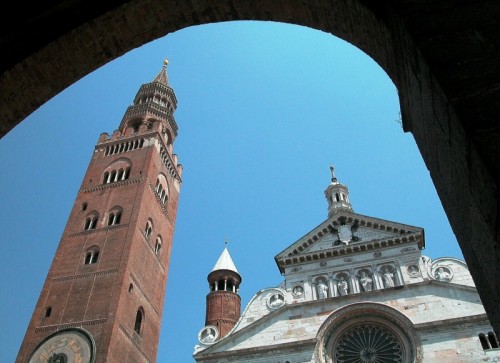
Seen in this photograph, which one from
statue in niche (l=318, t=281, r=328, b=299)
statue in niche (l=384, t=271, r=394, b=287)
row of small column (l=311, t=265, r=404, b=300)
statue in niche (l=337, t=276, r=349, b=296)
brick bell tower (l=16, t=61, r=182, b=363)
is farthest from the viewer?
brick bell tower (l=16, t=61, r=182, b=363)

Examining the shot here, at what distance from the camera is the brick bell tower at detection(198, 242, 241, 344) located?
952 inches

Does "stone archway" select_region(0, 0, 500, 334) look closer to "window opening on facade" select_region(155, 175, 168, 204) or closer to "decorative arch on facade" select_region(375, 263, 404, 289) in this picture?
"decorative arch on facade" select_region(375, 263, 404, 289)

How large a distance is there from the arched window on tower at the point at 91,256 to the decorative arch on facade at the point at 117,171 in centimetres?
528

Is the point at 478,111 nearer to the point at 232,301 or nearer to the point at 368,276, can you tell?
the point at 368,276

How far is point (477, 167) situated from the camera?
4.64 ft

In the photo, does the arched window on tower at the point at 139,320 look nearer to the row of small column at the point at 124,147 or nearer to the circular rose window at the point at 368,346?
the circular rose window at the point at 368,346

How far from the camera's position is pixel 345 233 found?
17.1 meters

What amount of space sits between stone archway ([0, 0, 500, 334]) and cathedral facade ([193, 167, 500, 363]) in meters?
12.0

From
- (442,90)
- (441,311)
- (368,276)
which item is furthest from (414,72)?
(368,276)

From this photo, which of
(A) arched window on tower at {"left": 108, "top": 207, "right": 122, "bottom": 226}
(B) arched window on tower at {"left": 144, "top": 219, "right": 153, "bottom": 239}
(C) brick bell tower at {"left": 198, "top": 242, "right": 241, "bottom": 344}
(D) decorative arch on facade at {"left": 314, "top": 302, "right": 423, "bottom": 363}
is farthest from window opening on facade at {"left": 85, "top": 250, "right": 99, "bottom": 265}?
(D) decorative arch on facade at {"left": 314, "top": 302, "right": 423, "bottom": 363}

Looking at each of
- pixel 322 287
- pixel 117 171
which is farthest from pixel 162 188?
pixel 322 287

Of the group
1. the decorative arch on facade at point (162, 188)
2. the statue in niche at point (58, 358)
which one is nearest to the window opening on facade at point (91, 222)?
the decorative arch on facade at point (162, 188)

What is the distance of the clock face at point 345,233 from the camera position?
55.2 ft

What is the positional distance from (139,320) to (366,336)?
12.1 metres
